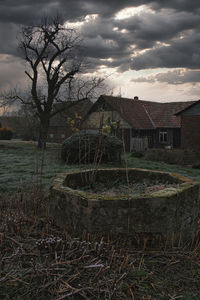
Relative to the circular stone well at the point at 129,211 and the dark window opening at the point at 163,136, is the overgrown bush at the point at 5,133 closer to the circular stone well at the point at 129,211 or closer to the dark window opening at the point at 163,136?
the dark window opening at the point at 163,136

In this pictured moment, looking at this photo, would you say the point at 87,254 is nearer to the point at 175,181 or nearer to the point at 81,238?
the point at 81,238


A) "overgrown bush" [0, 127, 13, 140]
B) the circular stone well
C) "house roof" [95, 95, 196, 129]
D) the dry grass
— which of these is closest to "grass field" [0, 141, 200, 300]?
the dry grass

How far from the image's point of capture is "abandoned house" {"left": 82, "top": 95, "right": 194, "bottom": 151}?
26156 millimetres

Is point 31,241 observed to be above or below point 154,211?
below

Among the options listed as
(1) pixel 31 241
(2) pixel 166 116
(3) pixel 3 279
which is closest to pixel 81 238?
(1) pixel 31 241

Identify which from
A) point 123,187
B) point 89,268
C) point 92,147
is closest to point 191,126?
point 92,147

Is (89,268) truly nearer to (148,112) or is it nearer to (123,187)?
(123,187)

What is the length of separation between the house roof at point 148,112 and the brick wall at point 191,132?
4.46 meters

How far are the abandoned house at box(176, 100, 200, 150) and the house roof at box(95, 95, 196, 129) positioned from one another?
4.41 m

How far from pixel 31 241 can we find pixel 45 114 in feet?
69.8

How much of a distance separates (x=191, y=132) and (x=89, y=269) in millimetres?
20937

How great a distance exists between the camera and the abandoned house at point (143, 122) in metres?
26.2

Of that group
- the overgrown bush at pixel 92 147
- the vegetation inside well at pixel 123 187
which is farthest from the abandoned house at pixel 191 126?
the vegetation inside well at pixel 123 187

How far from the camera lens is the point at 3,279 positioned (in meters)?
2.62
